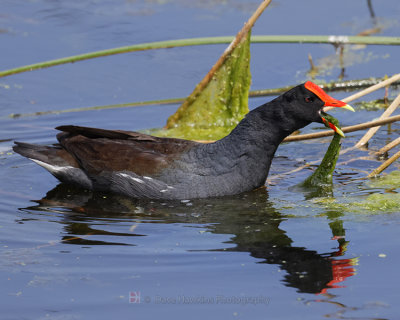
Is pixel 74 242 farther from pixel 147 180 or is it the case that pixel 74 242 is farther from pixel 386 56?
pixel 386 56

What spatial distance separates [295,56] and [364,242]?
4.86m

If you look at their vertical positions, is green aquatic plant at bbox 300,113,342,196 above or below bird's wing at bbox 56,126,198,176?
below

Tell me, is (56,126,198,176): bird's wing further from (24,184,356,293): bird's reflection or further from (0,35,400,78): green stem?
(0,35,400,78): green stem

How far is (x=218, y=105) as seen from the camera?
7008 millimetres

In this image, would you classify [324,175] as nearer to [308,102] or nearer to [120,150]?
[308,102]

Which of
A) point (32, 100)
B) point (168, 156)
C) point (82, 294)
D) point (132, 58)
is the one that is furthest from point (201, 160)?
point (132, 58)

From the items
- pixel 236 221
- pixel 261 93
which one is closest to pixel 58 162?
pixel 236 221

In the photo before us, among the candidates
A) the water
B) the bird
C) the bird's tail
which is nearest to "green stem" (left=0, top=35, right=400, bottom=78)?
the water

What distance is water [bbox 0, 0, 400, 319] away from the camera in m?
3.82

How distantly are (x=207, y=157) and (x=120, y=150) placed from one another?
66 centimetres

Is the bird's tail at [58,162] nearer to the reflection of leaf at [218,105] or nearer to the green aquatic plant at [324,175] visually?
the reflection of leaf at [218,105]

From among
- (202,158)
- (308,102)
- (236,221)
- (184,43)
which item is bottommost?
(236,221)

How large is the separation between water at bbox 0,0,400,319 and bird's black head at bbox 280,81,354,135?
59 cm

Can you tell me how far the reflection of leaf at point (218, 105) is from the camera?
6781 millimetres
